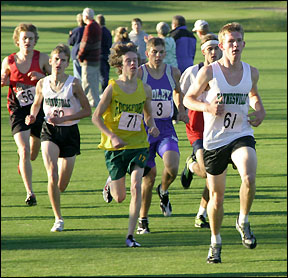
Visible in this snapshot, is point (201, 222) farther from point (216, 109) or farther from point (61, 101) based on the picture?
point (216, 109)

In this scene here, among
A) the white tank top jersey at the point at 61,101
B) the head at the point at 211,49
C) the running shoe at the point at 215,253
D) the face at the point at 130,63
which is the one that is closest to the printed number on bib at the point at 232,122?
the running shoe at the point at 215,253

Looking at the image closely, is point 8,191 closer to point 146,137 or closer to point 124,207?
point 124,207

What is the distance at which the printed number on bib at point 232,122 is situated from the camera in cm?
795

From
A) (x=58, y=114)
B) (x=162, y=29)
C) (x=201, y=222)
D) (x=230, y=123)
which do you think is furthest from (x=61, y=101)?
(x=162, y=29)

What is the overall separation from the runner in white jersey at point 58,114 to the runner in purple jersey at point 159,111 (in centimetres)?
65

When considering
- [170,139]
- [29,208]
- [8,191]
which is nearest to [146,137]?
[170,139]

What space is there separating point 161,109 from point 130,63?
945 mm

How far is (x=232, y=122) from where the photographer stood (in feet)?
26.2

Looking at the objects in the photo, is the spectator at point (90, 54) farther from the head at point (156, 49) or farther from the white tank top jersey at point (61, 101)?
the head at point (156, 49)

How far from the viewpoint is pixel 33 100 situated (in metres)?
10.7

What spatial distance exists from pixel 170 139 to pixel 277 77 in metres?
18.2

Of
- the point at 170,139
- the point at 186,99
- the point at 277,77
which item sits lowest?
the point at 277,77

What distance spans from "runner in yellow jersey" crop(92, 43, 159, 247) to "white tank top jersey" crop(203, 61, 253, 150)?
2.55ft

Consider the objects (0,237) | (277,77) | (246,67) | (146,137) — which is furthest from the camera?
(277,77)
